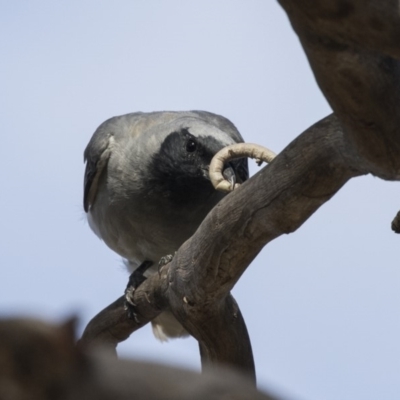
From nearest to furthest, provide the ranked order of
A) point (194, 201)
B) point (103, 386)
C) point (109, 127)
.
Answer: point (103, 386) < point (194, 201) < point (109, 127)

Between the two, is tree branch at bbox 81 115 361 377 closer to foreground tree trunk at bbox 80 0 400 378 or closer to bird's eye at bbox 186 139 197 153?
foreground tree trunk at bbox 80 0 400 378

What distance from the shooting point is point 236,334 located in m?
5.41

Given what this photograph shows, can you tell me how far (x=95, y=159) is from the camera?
24.6ft

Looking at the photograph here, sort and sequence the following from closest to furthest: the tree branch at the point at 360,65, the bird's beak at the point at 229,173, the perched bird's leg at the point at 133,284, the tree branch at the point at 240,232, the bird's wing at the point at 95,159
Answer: the tree branch at the point at 360,65 < the tree branch at the point at 240,232 < the bird's beak at the point at 229,173 < the perched bird's leg at the point at 133,284 < the bird's wing at the point at 95,159

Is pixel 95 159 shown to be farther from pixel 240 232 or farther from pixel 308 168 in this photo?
pixel 308 168

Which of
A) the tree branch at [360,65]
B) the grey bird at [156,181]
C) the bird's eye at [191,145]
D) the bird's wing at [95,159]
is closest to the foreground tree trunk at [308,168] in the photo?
the tree branch at [360,65]

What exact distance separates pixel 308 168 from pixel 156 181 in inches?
122

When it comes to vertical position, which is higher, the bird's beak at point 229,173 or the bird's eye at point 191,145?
the bird's eye at point 191,145

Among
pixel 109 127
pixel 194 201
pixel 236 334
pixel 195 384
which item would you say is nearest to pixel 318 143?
pixel 236 334

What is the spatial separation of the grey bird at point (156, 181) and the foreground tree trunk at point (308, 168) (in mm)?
1223

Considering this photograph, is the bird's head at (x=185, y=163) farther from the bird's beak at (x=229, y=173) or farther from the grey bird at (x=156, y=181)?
the bird's beak at (x=229, y=173)

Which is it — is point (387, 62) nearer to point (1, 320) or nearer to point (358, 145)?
point (358, 145)

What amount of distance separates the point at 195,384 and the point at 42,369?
0.32 m

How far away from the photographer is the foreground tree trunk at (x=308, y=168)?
340cm
